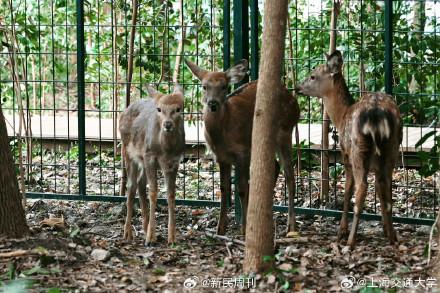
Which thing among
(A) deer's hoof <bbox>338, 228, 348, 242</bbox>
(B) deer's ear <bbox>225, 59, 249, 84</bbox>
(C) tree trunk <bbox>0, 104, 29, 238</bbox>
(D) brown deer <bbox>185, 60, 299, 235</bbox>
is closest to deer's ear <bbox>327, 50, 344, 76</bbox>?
→ (D) brown deer <bbox>185, 60, 299, 235</bbox>

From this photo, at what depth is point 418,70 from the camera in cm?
1028

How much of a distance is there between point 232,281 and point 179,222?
10.1 ft

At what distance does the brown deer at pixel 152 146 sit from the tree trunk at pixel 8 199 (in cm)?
130

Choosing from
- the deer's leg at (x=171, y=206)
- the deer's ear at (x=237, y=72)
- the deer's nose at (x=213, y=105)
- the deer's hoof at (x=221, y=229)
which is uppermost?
the deer's ear at (x=237, y=72)

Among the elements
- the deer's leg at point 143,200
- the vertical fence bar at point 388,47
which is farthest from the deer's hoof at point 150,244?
the vertical fence bar at point 388,47

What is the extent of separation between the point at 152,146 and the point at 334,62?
1.84 m

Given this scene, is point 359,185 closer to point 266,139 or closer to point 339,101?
point 339,101

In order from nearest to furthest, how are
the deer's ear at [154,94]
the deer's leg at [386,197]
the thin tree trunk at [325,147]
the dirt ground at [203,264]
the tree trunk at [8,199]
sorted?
the dirt ground at [203,264] → the tree trunk at [8,199] → the deer's leg at [386,197] → the deer's ear at [154,94] → the thin tree trunk at [325,147]

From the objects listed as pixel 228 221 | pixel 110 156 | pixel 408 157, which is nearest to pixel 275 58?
pixel 228 221

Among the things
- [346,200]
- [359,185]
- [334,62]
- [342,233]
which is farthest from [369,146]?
[334,62]

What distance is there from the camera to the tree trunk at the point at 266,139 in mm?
6500

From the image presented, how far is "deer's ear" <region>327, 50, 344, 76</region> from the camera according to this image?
28.6ft

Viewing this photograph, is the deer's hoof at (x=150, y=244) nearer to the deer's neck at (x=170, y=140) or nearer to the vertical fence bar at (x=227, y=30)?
the deer's neck at (x=170, y=140)

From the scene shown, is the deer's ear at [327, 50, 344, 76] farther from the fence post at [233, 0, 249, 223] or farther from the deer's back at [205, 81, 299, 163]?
the fence post at [233, 0, 249, 223]
